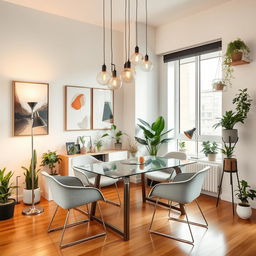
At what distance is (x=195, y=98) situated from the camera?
16.6 feet

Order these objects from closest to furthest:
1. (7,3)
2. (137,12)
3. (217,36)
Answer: (7,3), (217,36), (137,12)

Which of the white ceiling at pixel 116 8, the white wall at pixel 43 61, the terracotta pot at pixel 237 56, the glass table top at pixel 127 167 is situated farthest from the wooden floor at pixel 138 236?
the white ceiling at pixel 116 8

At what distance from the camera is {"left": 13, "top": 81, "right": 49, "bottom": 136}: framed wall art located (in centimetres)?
414

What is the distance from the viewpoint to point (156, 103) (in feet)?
18.3

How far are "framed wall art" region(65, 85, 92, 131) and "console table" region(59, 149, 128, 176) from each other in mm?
574

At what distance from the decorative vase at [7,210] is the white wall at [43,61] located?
849 mm

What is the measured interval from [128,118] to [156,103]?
725 mm

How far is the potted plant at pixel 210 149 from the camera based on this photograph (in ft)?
14.8

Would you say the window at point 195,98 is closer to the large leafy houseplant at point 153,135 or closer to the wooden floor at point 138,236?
the large leafy houseplant at point 153,135

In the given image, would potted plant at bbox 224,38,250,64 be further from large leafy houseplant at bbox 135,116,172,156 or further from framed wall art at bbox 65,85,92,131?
framed wall art at bbox 65,85,92,131

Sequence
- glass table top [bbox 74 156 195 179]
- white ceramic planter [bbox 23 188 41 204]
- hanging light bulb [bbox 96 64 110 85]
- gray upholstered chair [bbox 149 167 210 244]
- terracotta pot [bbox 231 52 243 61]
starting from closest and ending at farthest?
gray upholstered chair [bbox 149 167 210 244], glass table top [bbox 74 156 195 179], hanging light bulb [bbox 96 64 110 85], terracotta pot [bbox 231 52 243 61], white ceramic planter [bbox 23 188 41 204]

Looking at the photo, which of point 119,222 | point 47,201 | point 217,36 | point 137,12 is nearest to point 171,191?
point 119,222

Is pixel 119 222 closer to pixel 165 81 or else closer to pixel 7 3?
pixel 165 81

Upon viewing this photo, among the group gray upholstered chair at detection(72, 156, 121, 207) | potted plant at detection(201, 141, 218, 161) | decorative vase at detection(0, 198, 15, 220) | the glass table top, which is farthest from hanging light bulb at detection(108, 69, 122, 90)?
potted plant at detection(201, 141, 218, 161)
